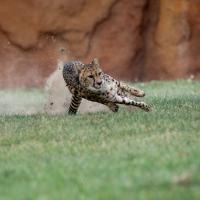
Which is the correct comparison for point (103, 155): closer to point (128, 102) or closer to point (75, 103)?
point (128, 102)

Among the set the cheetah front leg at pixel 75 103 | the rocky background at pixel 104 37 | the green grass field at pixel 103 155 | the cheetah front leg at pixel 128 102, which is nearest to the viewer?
the green grass field at pixel 103 155

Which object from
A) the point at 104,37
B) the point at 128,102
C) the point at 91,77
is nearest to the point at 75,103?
the point at 91,77

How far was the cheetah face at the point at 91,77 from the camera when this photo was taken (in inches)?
419

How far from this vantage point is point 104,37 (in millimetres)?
19656

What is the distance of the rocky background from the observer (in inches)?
746

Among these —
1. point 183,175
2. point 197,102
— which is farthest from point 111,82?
point 183,175

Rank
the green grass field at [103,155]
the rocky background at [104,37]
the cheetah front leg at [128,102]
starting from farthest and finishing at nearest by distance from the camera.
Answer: the rocky background at [104,37] < the cheetah front leg at [128,102] < the green grass field at [103,155]

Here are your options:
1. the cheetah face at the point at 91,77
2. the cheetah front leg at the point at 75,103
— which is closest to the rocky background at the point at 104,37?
the cheetah front leg at the point at 75,103

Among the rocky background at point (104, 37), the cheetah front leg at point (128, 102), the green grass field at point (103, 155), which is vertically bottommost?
the green grass field at point (103, 155)

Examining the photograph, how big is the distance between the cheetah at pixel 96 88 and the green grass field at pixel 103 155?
30 centimetres

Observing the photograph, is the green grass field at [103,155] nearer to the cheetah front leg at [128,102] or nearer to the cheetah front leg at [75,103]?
the cheetah front leg at [128,102]

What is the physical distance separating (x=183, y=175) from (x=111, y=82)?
520 cm

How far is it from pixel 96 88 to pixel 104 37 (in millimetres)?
9140

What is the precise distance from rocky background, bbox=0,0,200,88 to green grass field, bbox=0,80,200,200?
27.5 feet
